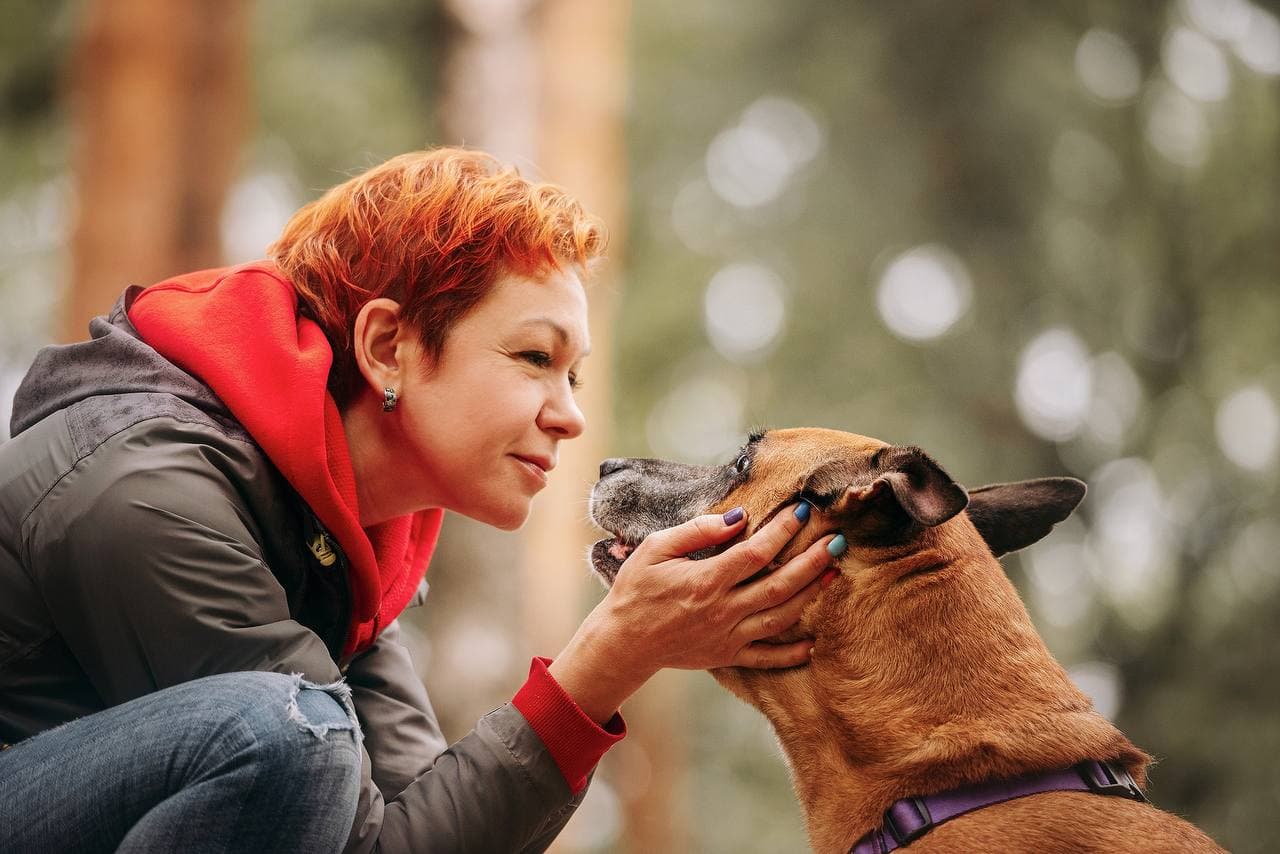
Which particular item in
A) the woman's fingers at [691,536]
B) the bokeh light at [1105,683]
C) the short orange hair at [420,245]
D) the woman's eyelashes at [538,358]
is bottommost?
the bokeh light at [1105,683]

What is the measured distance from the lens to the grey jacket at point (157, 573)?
2346mm

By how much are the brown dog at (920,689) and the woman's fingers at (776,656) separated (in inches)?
1.4

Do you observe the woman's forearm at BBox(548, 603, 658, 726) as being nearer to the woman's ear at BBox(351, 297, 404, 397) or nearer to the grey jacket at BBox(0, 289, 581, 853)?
the grey jacket at BBox(0, 289, 581, 853)

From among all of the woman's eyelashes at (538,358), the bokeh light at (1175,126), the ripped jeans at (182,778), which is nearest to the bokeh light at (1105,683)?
the bokeh light at (1175,126)

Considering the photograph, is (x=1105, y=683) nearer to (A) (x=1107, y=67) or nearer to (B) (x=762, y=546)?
(A) (x=1107, y=67)

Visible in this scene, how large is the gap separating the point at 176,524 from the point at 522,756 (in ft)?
2.88

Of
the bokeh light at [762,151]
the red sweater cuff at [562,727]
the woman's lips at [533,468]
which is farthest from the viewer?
the bokeh light at [762,151]

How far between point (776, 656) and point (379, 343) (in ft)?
4.18

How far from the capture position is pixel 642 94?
14008 millimetres

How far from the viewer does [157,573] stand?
7.68 ft

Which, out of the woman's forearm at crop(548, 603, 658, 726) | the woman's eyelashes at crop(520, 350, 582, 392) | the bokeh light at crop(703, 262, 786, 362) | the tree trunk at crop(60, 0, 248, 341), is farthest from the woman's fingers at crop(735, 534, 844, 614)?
the bokeh light at crop(703, 262, 786, 362)

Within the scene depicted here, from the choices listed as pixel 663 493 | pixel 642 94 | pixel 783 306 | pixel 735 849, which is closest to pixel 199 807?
pixel 663 493

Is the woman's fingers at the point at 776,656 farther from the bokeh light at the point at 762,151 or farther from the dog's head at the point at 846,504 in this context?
the bokeh light at the point at 762,151

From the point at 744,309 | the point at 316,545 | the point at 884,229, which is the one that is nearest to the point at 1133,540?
the point at 884,229
